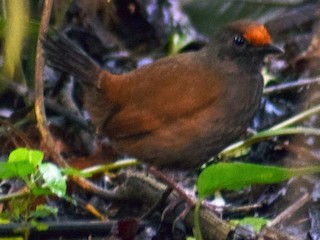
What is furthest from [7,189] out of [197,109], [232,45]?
[232,45]

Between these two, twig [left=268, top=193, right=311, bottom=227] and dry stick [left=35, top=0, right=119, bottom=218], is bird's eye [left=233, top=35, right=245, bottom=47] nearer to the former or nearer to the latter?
dry stick [left=35, top=0, right=119, bottom=218]

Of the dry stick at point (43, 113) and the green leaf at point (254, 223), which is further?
the dry stick at point (43, 113)

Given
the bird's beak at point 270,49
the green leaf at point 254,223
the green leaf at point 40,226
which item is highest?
the green leaf at point 40,226

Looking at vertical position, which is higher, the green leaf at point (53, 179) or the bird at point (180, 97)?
the green leaf at point (53, 179)

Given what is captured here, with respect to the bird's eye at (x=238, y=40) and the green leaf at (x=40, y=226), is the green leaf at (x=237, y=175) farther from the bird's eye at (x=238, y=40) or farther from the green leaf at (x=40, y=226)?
the bird's eye at (x=238, y=40)

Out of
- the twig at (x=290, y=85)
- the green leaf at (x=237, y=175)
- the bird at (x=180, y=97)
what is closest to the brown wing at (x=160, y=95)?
the bird at (x=180, y=97)
